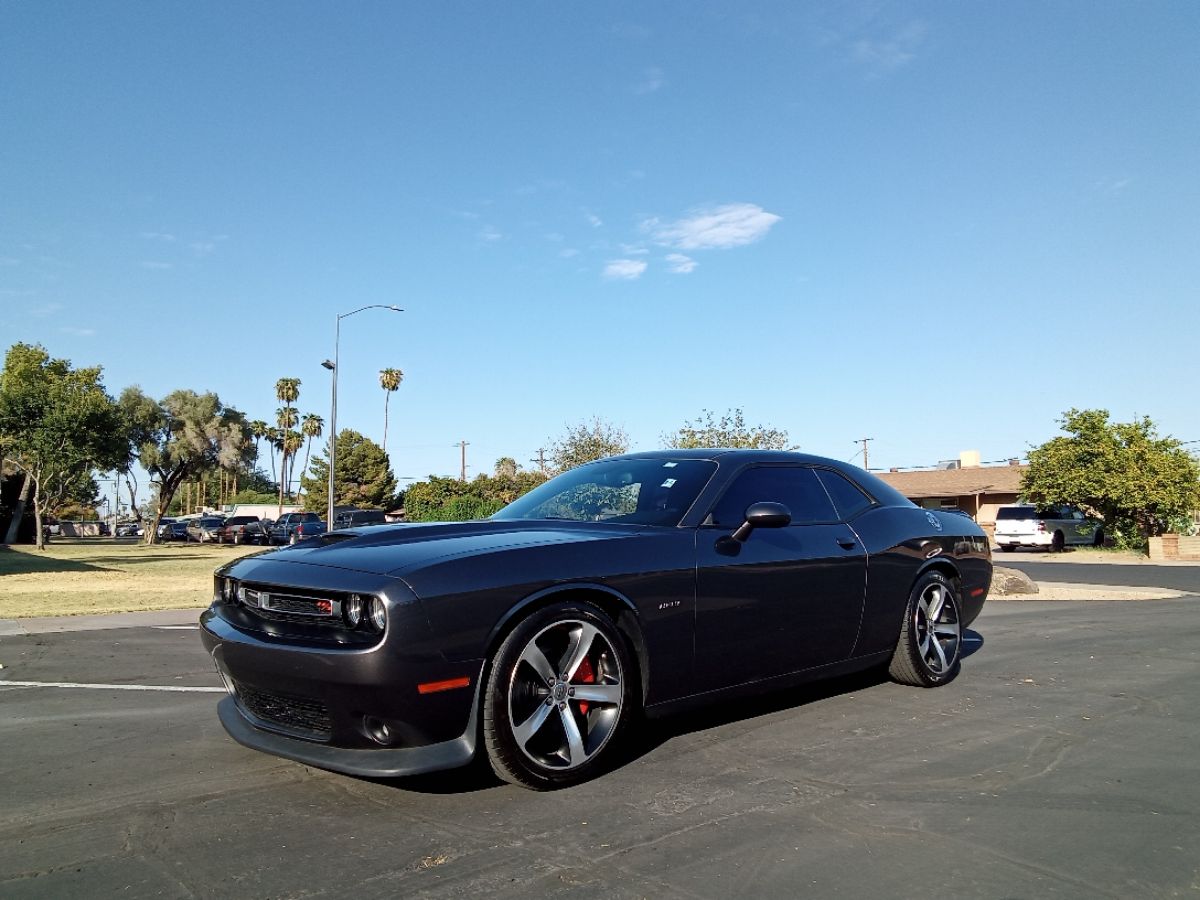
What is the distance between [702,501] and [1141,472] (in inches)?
1124

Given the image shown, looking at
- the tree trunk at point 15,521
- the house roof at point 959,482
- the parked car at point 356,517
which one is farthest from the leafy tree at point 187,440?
the house roof at point 959,482

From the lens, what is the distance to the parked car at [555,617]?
129 inches

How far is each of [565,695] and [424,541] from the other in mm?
876

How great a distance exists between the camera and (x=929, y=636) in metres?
Answer: 5.68

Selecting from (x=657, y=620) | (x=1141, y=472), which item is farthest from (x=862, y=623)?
(x=1141, y=472)

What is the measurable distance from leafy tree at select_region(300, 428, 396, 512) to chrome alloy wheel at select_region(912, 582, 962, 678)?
209 ft

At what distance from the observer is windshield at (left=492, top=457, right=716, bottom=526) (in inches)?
176

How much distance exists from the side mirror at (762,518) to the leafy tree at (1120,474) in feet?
91.9

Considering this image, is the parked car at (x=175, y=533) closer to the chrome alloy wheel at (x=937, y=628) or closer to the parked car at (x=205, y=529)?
the parked car at (x=205, y=529)

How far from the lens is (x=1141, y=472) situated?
27891 millimetres

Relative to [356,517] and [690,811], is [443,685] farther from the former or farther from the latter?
[356,517]

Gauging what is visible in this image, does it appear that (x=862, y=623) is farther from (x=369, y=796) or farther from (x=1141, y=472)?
(x=1141, y=472)

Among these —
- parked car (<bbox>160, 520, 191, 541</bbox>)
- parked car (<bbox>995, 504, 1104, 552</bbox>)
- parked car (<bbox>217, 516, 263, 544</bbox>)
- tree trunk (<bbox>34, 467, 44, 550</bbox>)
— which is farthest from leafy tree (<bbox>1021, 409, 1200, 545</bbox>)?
parked car (<bbox>160, 520, 191, 541</bbox>)

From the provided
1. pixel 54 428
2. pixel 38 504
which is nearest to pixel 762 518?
pixel 54 428
